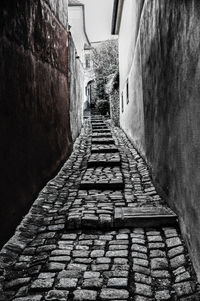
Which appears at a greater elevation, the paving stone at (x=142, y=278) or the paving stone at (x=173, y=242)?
the paving stone at (x=173, y=242)

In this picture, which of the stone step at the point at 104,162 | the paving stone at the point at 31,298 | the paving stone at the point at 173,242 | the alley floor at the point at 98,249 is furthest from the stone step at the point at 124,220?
the stone step at the point at 104,162

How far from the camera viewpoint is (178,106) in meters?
3.86

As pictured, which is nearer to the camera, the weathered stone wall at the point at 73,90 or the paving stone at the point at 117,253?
the paving stone at the point at 117,253

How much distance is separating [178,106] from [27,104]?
2.43m

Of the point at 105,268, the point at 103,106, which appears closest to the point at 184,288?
the point at 105,268

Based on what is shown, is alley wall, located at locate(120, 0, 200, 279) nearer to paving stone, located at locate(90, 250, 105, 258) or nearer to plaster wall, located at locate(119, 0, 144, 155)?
paving stone, located at locate(90, 250, 105, 258)

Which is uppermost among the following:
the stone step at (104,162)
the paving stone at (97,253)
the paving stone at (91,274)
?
the stone step at (104,162)

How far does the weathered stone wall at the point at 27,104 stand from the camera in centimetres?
412

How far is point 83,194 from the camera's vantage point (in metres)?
5.96

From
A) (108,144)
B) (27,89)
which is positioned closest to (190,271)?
(27,89)

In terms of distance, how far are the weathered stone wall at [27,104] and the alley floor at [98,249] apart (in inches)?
15.2

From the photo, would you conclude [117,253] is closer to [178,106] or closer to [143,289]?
[143,289]

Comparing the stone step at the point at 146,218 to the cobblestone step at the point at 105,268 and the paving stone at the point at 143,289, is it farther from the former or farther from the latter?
the paving stone at the point at 143,289

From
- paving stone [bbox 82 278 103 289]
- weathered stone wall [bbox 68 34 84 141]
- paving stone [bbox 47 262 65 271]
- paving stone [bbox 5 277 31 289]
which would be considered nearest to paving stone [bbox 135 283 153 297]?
paving stone [bbox 82 278 103 289]
